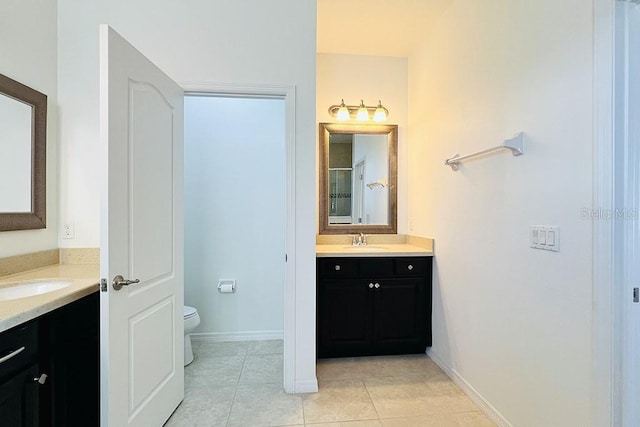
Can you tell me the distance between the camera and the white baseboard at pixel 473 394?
1.76 m

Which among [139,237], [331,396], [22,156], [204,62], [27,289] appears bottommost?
[331,396]

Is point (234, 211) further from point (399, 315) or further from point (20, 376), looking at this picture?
point (20, 376)

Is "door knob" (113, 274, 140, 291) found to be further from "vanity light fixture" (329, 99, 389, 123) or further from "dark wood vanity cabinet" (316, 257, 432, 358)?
"vanity light fixture" (329, 99, 389, 123)

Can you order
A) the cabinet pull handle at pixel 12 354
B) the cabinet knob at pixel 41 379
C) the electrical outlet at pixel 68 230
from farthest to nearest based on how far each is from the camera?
the electrical outlet at pixel 68 230, the cabinet knob at pixel 41 379, the cabinet pull handle at pixel 12 354

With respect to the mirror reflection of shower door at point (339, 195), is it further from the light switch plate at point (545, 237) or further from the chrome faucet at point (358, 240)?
the light switch plate at point (545, 237)

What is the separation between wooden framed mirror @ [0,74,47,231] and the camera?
5.22 feet

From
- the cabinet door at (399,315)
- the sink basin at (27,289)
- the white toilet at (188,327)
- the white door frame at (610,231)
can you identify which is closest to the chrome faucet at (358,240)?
the cabinet door at (399,315)

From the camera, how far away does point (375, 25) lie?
2.52m

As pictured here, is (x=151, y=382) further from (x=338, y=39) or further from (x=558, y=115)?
(x=338, y=39)

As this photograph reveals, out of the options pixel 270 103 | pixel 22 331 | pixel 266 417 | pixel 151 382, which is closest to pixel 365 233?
pixel 270 103

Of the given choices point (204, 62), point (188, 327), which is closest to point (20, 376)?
point (188, 327)

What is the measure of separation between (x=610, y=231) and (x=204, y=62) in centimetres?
228

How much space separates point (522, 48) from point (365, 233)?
6.07 feet

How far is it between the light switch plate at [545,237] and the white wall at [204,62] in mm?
1219
